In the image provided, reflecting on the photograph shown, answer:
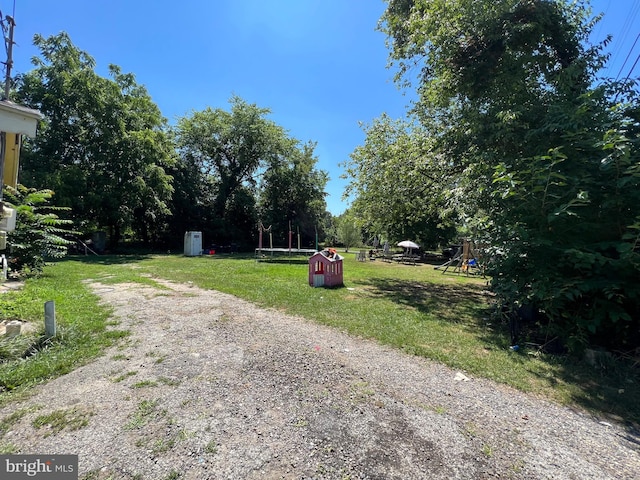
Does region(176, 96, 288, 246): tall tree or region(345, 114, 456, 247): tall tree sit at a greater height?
region(176, 96, 288, 246): tall tree

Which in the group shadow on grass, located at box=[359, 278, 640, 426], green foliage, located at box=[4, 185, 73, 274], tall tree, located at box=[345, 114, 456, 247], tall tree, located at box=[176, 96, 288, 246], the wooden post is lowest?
shadow on grass, located at box=[359, 278, 640, 426]

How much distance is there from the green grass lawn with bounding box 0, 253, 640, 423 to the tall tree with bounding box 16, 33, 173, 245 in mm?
10068

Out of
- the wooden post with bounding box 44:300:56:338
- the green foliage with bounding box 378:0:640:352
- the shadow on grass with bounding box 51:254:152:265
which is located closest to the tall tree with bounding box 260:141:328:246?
the shadow on grass with bounding box 51:254:152:265

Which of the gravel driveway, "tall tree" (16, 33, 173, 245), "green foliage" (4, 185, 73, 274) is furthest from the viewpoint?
"tall tree" (16, 33, 173, 245)

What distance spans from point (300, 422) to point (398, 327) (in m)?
3.25

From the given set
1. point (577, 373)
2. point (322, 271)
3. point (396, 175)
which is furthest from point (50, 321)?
point (396, 175)

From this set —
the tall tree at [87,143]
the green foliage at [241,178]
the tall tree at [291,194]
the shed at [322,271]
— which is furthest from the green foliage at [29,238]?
the tall tree at [291,194]

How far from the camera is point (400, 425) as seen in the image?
8.34ft

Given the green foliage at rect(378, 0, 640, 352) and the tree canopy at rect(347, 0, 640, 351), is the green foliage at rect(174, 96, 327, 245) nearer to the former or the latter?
the tree canopy at rect(347, 0, 640, 351)

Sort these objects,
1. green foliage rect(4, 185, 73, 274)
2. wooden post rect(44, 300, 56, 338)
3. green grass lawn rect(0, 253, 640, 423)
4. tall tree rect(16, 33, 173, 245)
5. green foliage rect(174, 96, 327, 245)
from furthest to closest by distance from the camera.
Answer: green foliage rect(174, 96, 327, 245), tall tree rect(16, 33, 173, 245), green foliage rect(4, 185, 73, 274), wooden post rect(44, 300, 56, 338), green grass lawn rect(0, 253, 640, 423)

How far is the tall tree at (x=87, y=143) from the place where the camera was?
1773 cm

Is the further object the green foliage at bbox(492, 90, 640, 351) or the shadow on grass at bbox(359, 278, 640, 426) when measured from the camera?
the green foliage at bbox(492, 90, 640, 351)

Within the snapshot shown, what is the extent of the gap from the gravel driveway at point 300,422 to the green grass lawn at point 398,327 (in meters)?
0.39

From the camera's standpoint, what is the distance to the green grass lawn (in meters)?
3.35
